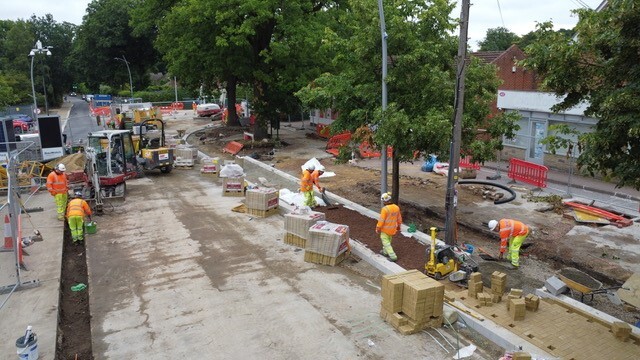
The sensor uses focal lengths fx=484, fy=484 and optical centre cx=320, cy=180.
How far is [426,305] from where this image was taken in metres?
8.45

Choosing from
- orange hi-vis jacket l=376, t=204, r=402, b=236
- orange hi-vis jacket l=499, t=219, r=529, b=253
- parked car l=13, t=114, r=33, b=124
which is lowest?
orange hi-vis jacket l=499, t=219, r=529, b=253

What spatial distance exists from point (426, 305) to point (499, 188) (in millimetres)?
11802

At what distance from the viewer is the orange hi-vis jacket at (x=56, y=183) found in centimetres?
1496

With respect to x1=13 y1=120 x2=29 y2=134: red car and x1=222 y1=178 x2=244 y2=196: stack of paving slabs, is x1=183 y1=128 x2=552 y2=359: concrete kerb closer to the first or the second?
x1=222 y1=178 x2=244 y2=196: stack of paving slabs

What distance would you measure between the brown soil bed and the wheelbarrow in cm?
897

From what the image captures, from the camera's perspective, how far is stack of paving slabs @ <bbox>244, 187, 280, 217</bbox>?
51.1ft

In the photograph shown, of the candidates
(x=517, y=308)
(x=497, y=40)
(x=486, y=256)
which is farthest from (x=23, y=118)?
(x=497, y=40)

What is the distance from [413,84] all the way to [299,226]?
494 cm

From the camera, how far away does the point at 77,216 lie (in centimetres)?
1320

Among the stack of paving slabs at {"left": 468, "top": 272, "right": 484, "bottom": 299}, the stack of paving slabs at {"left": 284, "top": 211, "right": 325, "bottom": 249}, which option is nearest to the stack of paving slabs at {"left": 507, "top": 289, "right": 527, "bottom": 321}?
the stack of paving slabs at {"left": 468, "top": 272, "right": 484, "bottom": 299}

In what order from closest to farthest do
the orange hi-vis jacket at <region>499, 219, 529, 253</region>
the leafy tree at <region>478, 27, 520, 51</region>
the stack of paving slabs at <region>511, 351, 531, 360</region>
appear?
the stack of paving slabs at <region>511, 351, 531, 360</region> < the orange hi-vis jacket at <region>499, 219, 529, 253</region> < the leafy tree at <region>478, 27, 520, 51</region>

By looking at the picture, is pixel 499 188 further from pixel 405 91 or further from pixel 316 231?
pixel 316 231

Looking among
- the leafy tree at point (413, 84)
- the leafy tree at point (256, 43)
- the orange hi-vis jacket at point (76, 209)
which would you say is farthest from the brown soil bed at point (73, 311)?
the leafy tree at point (256, 43)

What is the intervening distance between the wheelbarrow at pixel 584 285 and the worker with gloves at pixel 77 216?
473 inches
